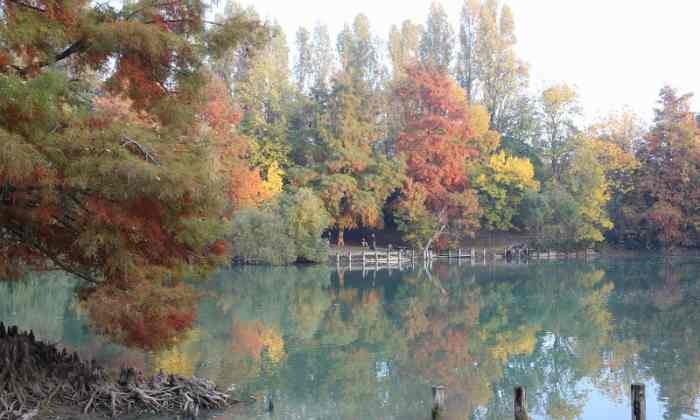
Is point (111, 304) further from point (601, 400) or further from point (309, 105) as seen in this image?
point (309, 105)

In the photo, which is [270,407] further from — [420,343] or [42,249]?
[420,343]

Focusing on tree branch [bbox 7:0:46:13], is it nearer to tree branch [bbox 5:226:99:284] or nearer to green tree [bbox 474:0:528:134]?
tree branch [bbox 5:226:99:284]

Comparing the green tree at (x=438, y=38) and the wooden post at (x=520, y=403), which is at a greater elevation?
the green tree at (x=438, y=38)

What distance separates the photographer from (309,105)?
137 ft

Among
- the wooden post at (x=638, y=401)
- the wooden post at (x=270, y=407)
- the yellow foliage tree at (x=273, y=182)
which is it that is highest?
the yellow foliage tree at (x=273, y=182)

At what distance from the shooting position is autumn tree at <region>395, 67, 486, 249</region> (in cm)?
3997

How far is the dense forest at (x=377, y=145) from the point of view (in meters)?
8.70

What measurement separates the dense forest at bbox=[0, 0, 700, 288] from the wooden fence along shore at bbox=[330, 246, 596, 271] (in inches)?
30.1

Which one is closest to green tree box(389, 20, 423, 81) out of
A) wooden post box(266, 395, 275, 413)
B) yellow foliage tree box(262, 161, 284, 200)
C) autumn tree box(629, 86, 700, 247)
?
autumn tree box(629, 86, 700, 247)

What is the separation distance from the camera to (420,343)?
651 inches

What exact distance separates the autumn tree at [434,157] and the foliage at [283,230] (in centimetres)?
610

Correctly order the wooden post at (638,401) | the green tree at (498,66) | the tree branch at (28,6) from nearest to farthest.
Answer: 1. the tree branch at (28,6)
2. the wooden post at (638,401)
3. the green tree at (498,66)

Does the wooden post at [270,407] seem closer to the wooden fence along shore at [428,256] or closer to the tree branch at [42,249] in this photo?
the tree branch at [42,249]

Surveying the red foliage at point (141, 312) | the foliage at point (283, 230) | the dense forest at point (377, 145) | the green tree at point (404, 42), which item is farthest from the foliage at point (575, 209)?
the red foliage at point (141, 312)
